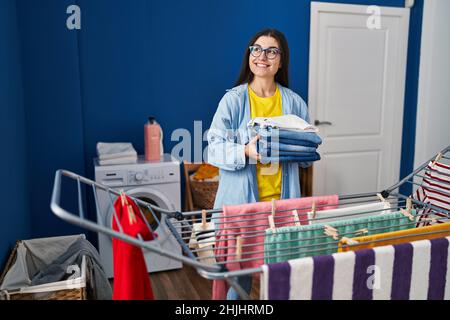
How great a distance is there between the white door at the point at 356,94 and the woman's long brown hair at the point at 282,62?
178cm

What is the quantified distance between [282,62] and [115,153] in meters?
1.51

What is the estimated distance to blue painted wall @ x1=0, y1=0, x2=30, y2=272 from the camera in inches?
87.4

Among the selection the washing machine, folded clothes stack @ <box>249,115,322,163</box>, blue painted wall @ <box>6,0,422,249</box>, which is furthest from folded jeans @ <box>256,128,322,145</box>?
blue painted wall @ <box>6,0,422,249</box>

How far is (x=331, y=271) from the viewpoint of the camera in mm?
1079

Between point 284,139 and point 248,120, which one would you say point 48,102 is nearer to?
point 248,120

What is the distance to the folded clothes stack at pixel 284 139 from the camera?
1693mm

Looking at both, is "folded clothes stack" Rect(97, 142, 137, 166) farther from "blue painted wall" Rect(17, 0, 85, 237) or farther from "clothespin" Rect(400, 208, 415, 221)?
"clothespin" Rect(400, 208, 415, 221)

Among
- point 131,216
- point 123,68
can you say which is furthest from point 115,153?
point 131,216

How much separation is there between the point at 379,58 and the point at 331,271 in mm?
3324

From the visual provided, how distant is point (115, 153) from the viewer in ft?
9.74

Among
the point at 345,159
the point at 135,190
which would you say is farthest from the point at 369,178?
the point at 135,190

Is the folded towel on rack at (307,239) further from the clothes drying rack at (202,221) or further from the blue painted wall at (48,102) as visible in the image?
the blue painted wall at (48,102)

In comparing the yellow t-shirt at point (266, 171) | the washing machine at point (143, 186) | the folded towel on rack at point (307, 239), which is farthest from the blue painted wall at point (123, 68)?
the folded towel on rack at point (307, 239)

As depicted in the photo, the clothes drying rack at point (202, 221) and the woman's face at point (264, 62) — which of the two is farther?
the woman's face at point (264, 62)
